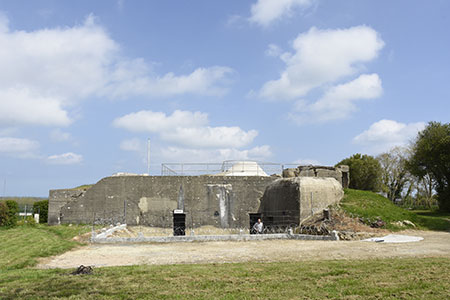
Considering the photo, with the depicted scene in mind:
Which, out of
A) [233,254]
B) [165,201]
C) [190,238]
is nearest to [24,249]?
[190,238]

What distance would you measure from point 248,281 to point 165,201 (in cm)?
1948

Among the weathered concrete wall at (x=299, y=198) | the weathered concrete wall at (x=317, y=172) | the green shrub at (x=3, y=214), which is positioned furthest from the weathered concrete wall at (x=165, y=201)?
the weathered concrete wall at (x=299, y=198)

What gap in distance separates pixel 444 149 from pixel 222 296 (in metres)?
29.9

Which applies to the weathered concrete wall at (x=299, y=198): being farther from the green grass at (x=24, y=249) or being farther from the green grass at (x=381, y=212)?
the green grass at (x=24, y=249)

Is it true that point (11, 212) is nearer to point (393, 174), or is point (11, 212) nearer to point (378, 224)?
point (378, 224)

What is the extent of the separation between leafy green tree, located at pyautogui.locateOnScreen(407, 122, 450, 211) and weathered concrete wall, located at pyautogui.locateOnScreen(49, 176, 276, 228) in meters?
14.7

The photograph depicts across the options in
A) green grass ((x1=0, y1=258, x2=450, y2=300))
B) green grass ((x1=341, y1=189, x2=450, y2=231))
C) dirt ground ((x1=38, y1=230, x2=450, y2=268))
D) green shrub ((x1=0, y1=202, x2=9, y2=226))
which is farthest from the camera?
green shrub ((x1=0, y1=202, x2=9, y2=226))

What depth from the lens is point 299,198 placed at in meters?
19.4

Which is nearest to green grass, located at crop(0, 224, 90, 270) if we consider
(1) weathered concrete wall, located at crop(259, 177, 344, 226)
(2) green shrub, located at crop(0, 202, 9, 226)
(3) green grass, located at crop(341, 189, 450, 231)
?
(2) green shrub, located at crop(0, 202, 9, 226)

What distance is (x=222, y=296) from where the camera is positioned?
6465 millimetres

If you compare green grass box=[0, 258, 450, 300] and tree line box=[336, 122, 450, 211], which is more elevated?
tree line box=[336, 122, 450, 211]

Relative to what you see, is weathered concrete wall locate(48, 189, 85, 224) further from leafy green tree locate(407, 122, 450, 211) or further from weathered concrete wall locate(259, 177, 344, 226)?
leafy green tree locate(407, 122, 450, 211)

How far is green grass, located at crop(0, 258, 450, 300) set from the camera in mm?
6535

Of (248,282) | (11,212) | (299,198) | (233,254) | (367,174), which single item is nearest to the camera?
(248,282)
